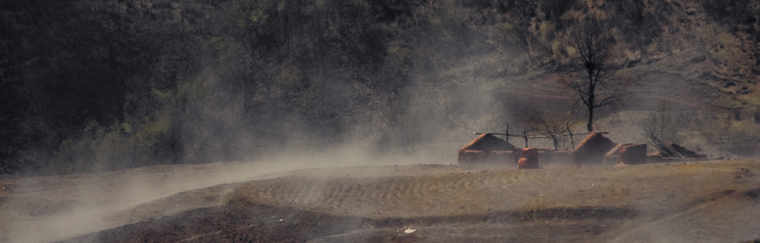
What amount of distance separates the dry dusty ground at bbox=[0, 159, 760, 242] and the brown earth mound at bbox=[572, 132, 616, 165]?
3.67 feet

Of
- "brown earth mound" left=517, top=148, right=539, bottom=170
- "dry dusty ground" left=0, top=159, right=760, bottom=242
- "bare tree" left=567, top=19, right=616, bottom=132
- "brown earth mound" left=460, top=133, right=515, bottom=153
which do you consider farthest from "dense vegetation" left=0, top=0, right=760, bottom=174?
"brown earth mound" left=517, top=148, right=539, bottom=170

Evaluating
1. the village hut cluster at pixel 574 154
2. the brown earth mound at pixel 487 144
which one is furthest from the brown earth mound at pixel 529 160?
the brown earth mound at pixel 487 144

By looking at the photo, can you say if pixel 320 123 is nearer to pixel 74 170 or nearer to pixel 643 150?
pixel 74 170

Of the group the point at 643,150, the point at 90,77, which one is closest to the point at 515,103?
the point at 643,150

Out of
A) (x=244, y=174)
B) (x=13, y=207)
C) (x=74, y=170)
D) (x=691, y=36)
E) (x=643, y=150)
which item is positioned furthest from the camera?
(x=74, y=170)

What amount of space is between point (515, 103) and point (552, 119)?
2.95m

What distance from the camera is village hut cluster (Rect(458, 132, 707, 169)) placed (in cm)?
2656

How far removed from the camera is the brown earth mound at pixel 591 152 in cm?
2749

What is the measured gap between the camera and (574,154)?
1091 inches

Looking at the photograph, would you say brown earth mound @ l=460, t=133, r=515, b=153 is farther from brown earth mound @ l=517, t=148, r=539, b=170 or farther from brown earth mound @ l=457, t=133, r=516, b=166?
brown earth mound @ l=517, t=148, r=539, b=170

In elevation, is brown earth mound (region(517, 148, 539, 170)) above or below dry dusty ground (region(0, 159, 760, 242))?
above

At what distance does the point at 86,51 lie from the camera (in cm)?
6134

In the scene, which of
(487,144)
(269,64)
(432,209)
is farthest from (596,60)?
(269,64)

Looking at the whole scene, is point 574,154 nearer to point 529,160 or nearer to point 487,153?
point 529,160
